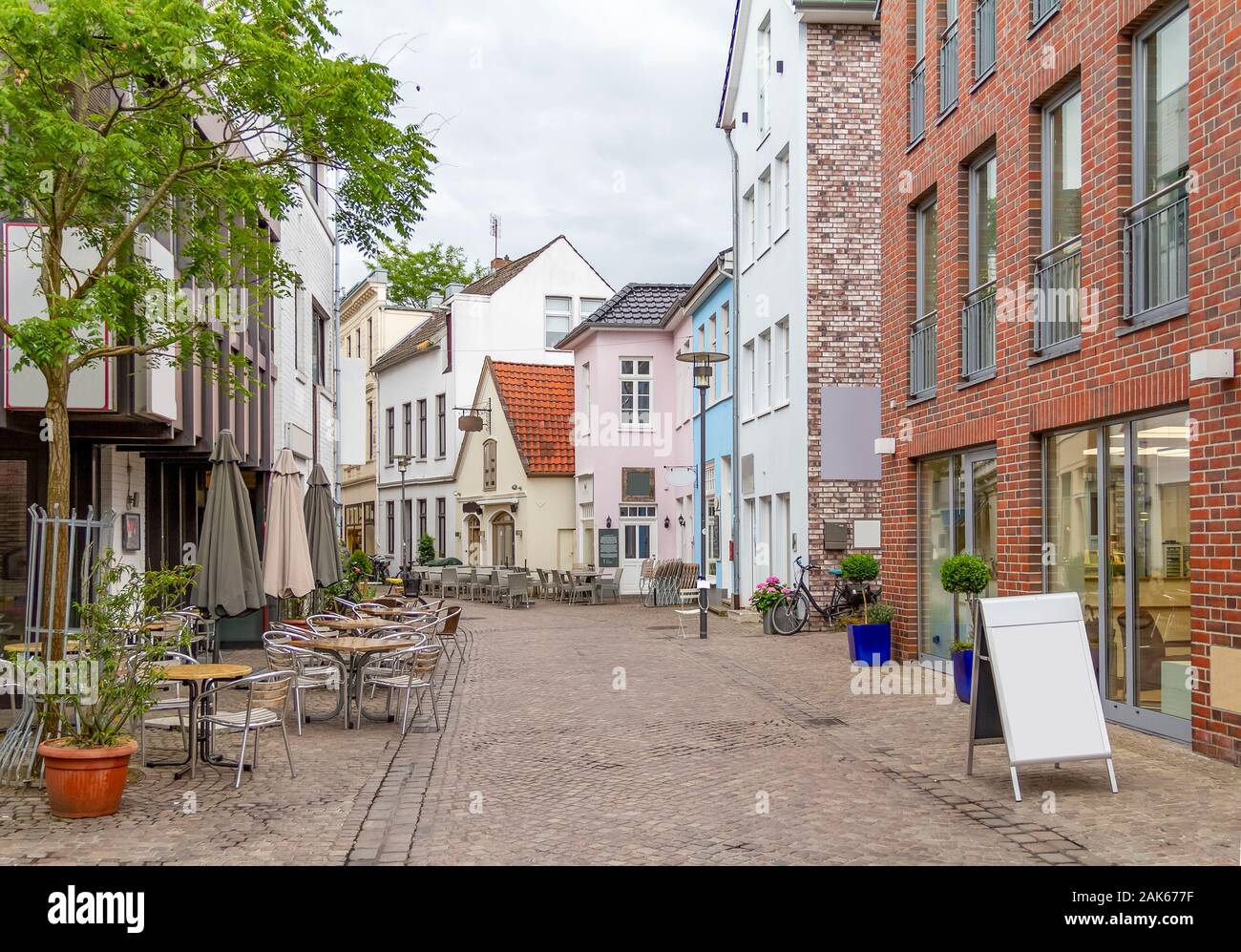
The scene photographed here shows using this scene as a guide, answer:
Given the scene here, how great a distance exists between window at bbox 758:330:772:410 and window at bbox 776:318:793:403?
54 cm

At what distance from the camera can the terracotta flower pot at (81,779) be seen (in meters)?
7.42

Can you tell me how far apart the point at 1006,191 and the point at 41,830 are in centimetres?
1018

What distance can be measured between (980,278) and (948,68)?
→ 269 cm

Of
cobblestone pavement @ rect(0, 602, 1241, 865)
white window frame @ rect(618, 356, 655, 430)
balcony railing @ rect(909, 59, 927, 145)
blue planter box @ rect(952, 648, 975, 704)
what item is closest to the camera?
cobblestone pavement @ rect(0, 602, 1241, 865)

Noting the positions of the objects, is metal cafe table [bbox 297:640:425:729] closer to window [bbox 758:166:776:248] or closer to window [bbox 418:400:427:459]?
window [bbox 758:166:776:248]

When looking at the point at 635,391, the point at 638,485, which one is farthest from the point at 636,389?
the point at 638,485

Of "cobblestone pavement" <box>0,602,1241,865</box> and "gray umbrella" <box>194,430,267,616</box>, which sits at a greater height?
"gray umbrella" <box>194,430,267,616</box>

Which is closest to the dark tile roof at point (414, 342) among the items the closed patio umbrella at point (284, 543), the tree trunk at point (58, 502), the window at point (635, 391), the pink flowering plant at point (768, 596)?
the window at point (635, 391)

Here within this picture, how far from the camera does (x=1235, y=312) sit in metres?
8.65

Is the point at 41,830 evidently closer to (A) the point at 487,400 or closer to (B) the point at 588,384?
(B) the point at 588,384

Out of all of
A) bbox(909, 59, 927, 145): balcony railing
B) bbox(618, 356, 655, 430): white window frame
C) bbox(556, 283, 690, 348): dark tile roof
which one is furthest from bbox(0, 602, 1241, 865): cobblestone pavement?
bbox(556, 283, 690, 348): dark tile roof

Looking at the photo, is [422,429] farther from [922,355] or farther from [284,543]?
[922,355]

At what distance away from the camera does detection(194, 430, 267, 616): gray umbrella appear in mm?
12289
